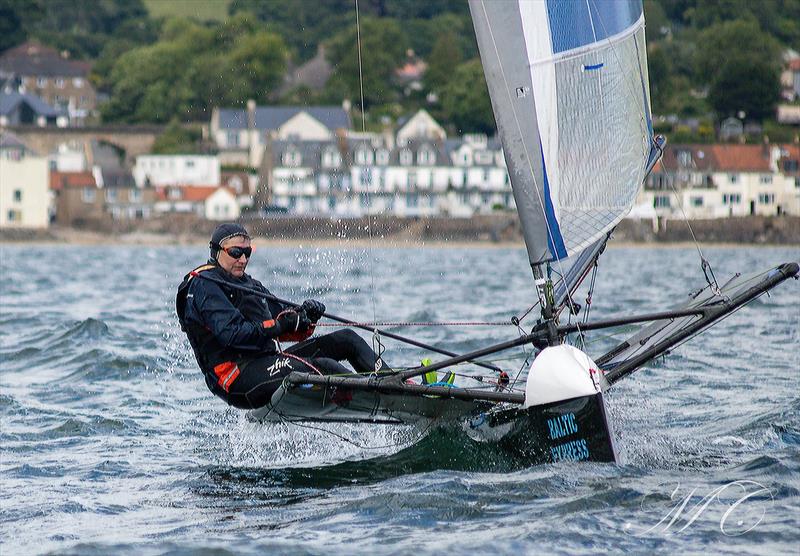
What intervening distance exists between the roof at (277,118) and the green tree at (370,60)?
7281 millimetres

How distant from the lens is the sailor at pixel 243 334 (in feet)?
23.2

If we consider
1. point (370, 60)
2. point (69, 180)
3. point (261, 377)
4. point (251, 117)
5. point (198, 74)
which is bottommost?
point (261, 377)

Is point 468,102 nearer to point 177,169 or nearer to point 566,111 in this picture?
point 177,169

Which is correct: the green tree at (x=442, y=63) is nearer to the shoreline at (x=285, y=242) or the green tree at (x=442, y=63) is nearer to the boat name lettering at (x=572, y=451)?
the shoreline at (x=285, y=242)

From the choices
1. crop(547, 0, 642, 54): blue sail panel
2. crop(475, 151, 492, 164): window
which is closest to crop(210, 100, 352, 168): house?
crop(475, 151, 492, 164): window

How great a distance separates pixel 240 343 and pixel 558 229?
5.49 feet

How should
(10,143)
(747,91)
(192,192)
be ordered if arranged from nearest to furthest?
(10,143), (192,192), (747,91)

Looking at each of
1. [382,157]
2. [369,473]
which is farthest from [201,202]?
[369,473]

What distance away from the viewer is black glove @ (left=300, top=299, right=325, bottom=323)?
7102 millimetres

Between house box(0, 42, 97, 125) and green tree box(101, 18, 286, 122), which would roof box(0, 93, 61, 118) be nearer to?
green tree box(101, 18, 286, 122)

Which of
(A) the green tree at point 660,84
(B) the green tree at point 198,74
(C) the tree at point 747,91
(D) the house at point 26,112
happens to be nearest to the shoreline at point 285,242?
(B) the green tree at point 198,74

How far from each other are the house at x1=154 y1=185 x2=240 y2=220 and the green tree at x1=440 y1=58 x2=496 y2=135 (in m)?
17.2

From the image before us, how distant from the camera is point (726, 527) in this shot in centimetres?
570

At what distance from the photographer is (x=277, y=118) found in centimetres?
7994
